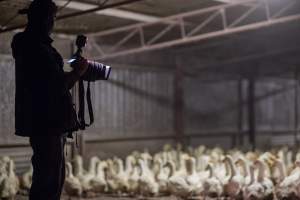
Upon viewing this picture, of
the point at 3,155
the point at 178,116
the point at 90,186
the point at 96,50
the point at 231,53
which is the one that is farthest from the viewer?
the point at 231,53

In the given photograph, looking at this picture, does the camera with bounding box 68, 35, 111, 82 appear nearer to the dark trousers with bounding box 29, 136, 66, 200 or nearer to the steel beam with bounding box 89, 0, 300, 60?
the dark trousers with bounding box 29, 136, 66, 200

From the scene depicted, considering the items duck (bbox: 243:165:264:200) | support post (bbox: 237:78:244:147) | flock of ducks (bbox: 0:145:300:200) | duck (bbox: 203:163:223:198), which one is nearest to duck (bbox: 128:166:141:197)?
flock of ducks (bbox: 0:145:300:200)

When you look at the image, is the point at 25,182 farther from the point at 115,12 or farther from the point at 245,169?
the point at 245,169

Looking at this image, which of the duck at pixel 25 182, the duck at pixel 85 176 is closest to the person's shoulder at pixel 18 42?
the duck at pixel 85 176

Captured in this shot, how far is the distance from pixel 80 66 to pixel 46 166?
689 mm

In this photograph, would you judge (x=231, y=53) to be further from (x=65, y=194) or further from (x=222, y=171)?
(x=65, y=194)

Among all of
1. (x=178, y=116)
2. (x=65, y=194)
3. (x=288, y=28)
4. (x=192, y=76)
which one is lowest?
(x=65, y=194)

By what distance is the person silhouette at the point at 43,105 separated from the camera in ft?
11.6

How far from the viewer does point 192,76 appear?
47.1ft

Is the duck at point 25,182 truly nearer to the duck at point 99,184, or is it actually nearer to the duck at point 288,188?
the duck at point 99,184

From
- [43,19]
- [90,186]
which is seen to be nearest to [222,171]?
[90,186]

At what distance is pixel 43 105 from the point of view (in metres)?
3.52

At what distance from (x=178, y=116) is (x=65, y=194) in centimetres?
566

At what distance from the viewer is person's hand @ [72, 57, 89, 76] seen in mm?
3574
